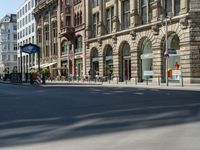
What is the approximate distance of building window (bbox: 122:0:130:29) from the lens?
5194cm

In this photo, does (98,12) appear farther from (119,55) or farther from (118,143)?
(118,143)

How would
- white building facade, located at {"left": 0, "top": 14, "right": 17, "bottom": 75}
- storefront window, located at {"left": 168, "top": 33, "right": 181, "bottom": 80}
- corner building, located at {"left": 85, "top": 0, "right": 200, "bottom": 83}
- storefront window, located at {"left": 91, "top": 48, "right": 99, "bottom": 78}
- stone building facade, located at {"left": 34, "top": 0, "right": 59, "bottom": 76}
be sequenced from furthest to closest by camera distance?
white building facade, located at {"left": 0, "top": 14, "right": 17, "bottom": 75} → stone building facade, located at {"left": 34, "top": 0, "right": 59, "bottom": 76} → storefront window, located at {"left": 91, "top": 48, "right": 99, "bottom": 78} → storefront window, located at {"left": 168, "top": 33, "right": 181, "bottom": 80} → corner building, located at {"left": 85, "top": 0, "right": 200, "bottom": 83}

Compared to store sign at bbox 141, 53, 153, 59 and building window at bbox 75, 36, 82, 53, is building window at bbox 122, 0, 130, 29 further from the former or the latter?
building window at bbox 75, 36, 82, 53

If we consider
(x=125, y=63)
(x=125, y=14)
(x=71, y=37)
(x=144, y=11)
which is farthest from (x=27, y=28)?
(x=144, y=11)

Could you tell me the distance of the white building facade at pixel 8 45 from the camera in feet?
484

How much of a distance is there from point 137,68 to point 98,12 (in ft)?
Result: 45.7

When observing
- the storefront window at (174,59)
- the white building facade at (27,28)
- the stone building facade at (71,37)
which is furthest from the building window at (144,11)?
the white building facade at (27,28)

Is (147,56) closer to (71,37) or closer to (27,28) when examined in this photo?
(71,37)

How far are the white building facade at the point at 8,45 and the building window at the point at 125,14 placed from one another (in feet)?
324

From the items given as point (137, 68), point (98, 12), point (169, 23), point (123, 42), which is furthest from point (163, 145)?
point (98, 12)

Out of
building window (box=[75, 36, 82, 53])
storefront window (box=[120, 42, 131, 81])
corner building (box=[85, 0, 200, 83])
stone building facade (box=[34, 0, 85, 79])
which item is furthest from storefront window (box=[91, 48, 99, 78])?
storefront window (box=[120, 42, 131, 81])

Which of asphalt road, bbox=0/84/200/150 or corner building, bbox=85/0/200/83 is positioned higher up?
corner building, bbox=85/0/200/83

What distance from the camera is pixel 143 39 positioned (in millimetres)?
48219

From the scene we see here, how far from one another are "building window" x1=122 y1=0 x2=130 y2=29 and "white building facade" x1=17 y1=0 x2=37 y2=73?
47298 mm
